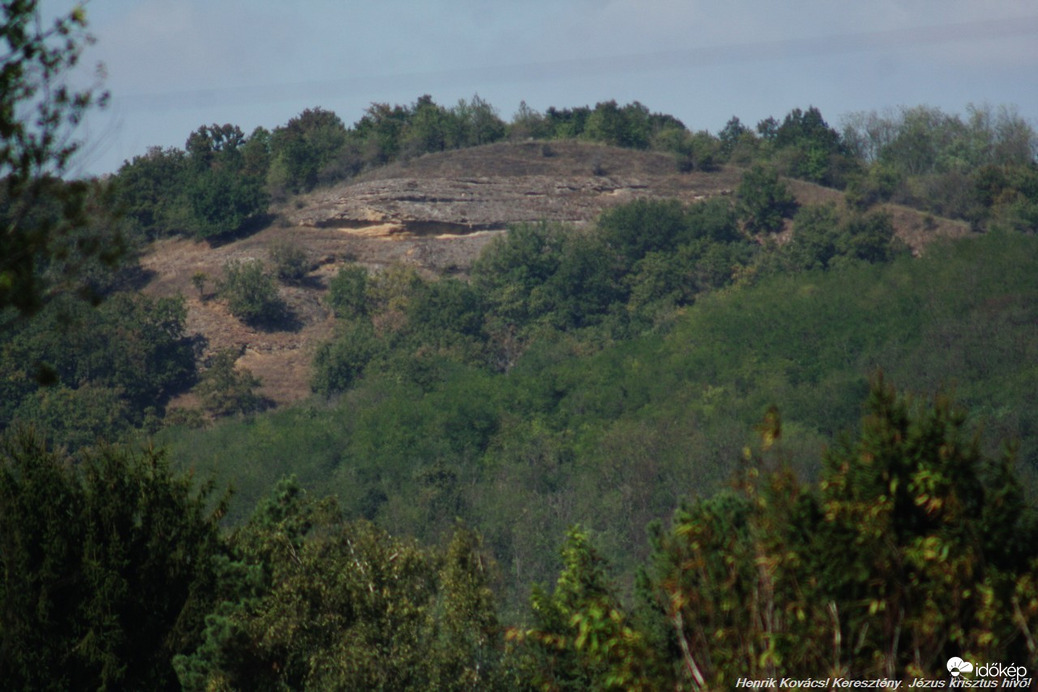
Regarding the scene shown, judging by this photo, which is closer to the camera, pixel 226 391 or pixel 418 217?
pixel 226 391

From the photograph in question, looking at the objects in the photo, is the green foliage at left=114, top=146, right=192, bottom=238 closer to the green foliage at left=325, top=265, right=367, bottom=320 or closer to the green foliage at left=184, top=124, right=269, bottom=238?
the green foliage at left=184, top=124, right=269, bottom=238

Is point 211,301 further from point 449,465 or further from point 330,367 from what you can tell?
point 449,465

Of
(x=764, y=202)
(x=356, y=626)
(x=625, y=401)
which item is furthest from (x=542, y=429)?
(x=356, y=626)

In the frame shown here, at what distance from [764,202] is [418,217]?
18706mm

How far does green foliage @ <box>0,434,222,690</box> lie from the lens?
13.0 metres

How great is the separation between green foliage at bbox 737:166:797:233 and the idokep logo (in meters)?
61.1

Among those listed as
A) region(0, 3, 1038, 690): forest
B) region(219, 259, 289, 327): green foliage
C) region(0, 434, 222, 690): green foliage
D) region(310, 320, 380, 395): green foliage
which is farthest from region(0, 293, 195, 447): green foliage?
region(0, 434, 222, 690): green foliage

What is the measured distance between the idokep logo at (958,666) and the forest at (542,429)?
Result: 0.05 meters

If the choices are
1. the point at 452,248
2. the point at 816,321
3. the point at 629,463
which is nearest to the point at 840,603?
the point at 629,463

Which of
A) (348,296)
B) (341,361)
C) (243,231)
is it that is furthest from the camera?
(243,231)

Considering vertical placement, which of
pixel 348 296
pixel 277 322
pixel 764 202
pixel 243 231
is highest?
pixel 764 202

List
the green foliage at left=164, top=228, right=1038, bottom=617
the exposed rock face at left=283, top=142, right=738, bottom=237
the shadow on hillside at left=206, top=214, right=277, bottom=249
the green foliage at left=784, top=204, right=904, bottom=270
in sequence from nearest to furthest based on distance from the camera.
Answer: the green foliage at left=164, top=228, right=1038, bottom=617 < the green foliage at left=784, top=204, right=904, bottom=270 < the shadow on hillside at left=206, top=214, right=277, bottom=249 < the exposed rock face at left=283, top=142, right=738, bottom=237

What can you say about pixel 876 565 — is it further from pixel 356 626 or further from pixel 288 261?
pixel 288 261

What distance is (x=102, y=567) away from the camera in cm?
1346
